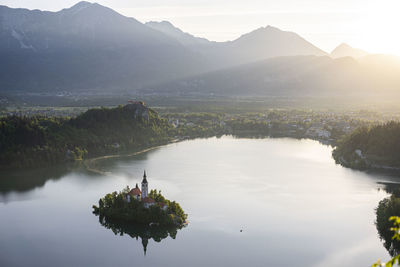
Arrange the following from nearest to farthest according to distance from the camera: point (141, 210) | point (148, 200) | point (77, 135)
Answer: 1. point (141, 210)
2. point (148, 200)
3. point (77, 135)

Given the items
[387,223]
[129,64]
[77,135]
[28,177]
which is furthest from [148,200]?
[129,64]

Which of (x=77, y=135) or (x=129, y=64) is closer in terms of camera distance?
(x=77, y=135)

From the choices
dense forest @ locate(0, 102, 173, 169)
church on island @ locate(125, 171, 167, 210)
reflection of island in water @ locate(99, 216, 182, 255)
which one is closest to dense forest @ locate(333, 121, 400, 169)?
church on island @ locate(125, 171, 167, 210)

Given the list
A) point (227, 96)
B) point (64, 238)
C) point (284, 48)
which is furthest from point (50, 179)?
point (284, 48)

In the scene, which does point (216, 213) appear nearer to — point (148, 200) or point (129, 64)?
point (148, 200)

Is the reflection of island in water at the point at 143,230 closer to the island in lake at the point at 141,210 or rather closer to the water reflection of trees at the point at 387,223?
the island in lake at the point at 141,210

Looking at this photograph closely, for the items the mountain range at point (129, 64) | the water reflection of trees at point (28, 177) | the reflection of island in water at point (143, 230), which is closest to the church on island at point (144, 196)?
the reflection of island in water at point (143, 230)

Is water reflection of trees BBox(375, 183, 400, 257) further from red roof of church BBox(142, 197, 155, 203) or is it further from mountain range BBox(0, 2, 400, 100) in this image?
mountain range BBox(0, 2, 400, 100)
